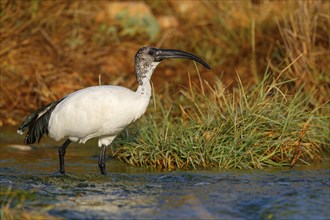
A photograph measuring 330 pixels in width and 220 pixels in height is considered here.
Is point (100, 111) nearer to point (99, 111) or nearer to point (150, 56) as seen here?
point (99, 111)

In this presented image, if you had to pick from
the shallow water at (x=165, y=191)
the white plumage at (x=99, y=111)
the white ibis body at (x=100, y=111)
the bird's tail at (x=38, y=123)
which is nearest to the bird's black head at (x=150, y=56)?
the white ibis body at (x=100, y=111)

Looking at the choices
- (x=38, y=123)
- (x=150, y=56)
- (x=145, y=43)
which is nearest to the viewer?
(x=150, y=56)

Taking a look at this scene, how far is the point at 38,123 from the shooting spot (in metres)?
7.54

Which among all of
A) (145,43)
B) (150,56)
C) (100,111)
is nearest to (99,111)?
(100,111)

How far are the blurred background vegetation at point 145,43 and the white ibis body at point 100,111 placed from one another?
1.90 metres

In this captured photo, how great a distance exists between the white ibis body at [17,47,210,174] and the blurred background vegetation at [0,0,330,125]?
1897 mm

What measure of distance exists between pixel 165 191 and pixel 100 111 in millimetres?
981

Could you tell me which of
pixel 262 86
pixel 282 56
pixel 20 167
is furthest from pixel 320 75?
pixel 20 167

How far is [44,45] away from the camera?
11156 mm

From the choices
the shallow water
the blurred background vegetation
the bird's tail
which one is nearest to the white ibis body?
the bird's tail

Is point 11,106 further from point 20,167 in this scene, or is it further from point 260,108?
point 260,108

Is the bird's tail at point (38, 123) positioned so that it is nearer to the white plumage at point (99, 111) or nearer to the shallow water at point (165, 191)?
the white plumage at point (99, 111)

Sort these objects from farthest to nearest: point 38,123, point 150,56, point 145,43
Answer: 1. point 145,43
2. point 38,123
3. point 150,56

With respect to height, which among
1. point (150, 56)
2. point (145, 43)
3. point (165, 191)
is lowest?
point (165, 191)
